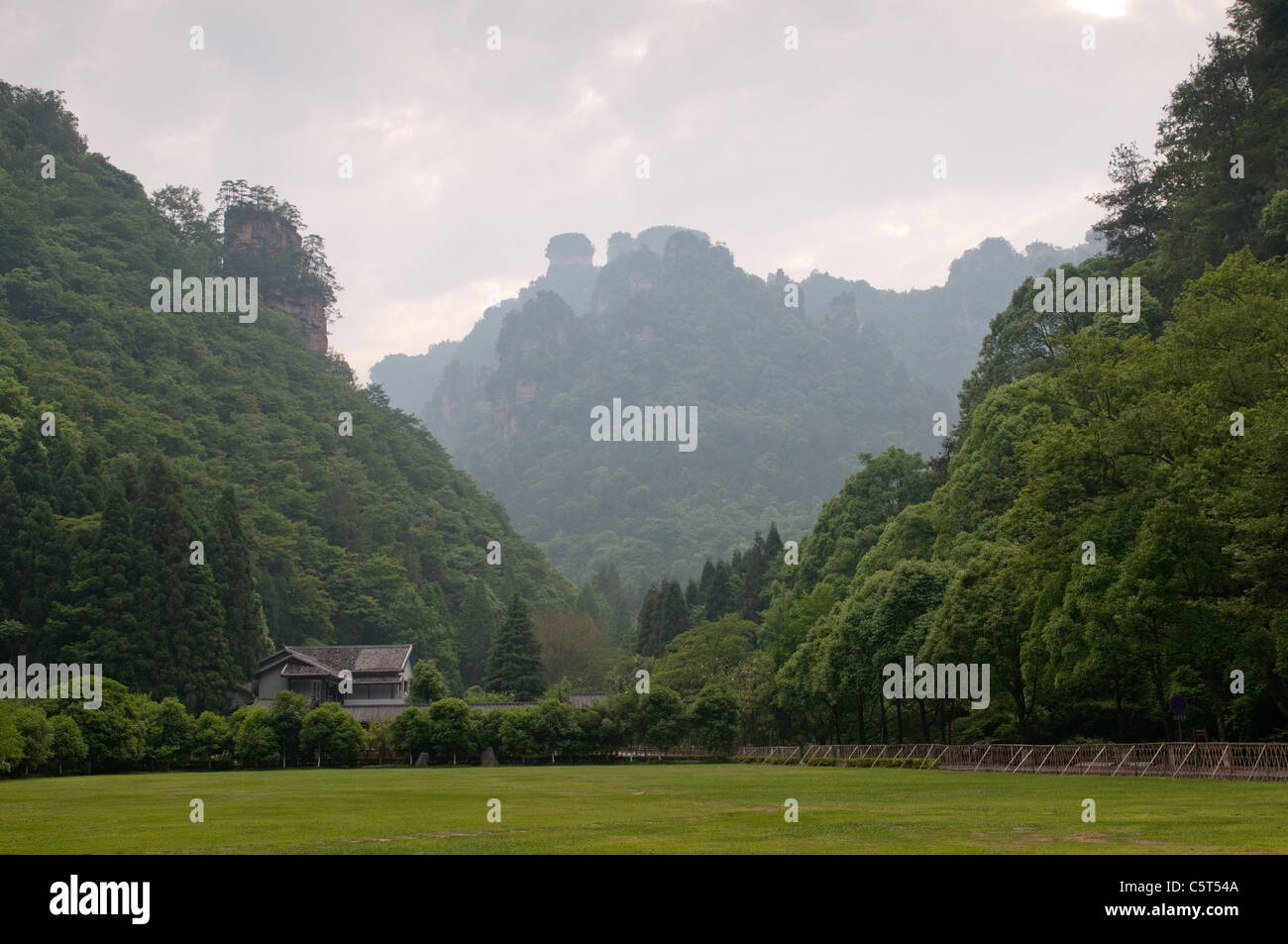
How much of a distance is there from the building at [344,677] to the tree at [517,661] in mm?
7716

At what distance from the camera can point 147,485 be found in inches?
3132

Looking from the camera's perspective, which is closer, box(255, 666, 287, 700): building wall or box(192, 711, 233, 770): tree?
box(192, 711, 233, 770): tree

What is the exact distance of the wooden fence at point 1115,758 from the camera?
29203 millimetres

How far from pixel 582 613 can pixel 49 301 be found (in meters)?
72.2

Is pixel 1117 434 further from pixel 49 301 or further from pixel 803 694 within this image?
pixel 49 301

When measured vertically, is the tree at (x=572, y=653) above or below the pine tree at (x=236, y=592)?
below

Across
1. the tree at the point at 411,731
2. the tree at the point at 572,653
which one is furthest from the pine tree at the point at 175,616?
the tree at the point at 572,653

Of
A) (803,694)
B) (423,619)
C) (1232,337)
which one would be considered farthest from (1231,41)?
(423,619)

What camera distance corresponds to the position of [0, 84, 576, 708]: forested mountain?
7469 centimetres

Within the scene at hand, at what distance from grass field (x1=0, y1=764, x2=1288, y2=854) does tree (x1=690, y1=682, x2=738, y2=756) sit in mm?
37770

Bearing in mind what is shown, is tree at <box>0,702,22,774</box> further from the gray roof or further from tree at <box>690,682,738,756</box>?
the gray roof

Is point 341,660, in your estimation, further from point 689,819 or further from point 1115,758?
point 689,819

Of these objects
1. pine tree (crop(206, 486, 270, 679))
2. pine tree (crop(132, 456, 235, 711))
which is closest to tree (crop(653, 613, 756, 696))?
pine tree (crop(206, 486, 270, 679))

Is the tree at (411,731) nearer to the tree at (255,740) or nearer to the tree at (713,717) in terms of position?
the tree at (255,740)
